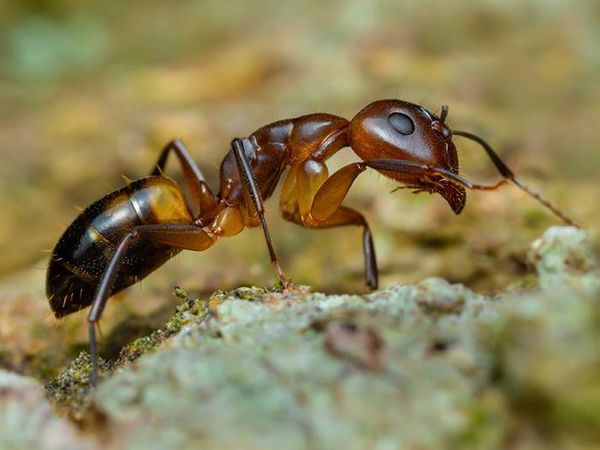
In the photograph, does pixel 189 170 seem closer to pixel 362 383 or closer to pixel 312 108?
pixel 312 108

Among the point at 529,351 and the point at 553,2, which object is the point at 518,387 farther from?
the point at 553,2

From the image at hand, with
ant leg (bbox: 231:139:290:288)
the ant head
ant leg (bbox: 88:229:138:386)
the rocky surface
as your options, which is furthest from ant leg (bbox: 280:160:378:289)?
the rocky surface

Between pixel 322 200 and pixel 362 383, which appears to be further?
pixel 322 200

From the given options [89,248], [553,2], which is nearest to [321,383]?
[89,248]

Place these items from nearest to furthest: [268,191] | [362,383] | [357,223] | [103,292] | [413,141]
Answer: [362,383], [103,292], [413,141], [357,223], [268,191]

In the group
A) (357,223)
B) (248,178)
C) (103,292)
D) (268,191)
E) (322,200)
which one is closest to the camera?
(103,292)

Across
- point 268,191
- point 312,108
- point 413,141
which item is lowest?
point 268,191

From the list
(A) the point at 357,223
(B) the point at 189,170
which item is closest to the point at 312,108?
(B) the point at 189,170

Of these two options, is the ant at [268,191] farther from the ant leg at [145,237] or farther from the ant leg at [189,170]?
the ant leg at [189,170]
